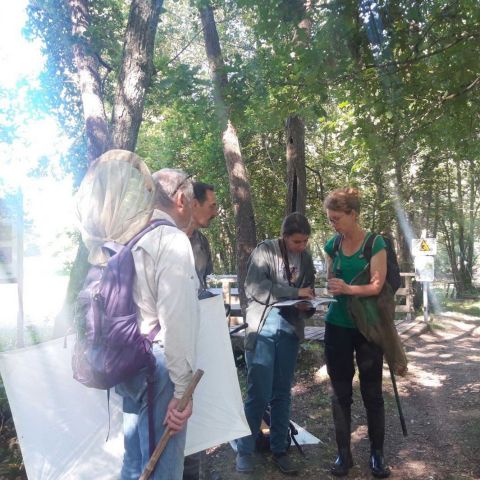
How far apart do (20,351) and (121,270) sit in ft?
2.58

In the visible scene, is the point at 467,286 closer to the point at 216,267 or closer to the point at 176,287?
the point at 216,267

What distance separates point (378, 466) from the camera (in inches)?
130

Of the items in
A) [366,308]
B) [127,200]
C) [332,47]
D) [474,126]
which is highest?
[332,47]

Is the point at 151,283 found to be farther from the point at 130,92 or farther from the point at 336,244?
the point at 130,92

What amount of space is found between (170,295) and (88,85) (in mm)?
3620

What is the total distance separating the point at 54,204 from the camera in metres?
8.84

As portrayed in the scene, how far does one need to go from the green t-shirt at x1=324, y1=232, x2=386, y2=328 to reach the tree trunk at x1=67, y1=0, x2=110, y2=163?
7.91 ft

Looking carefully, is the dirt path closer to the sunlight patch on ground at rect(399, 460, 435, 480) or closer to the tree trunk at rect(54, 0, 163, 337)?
the sunlight patch on ground at rect(399, 460, 435, 480)

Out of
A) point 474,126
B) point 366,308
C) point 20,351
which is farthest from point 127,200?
point 474,126

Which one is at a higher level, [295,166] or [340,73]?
[340,73]

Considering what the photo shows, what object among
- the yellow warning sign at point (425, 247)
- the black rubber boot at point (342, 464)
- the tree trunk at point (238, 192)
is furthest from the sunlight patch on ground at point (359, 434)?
the yellow warning sign at point (425, 247)

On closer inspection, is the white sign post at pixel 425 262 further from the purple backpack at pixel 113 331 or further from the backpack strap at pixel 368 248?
the purple backpack at pixel 113 331

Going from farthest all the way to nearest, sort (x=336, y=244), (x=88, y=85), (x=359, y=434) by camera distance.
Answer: (x=88, y=85) → (x=359, y=434) → (x=336, y=244)

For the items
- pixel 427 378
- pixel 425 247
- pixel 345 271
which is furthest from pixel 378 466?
pixel 425 247
